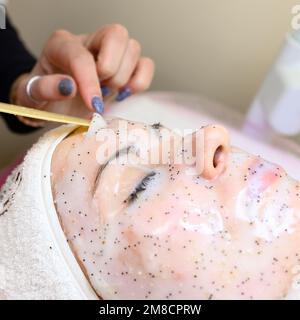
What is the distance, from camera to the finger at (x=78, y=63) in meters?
1.00

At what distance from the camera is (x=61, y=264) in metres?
0.75

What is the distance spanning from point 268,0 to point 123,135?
688mm

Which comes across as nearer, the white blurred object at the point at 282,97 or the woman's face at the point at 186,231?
the woman's face at the point at 186,231

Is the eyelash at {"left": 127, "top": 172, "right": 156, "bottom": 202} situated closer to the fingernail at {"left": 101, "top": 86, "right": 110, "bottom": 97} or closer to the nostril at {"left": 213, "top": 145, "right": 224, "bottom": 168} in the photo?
the nostril at {"left": 213, "top": 145, "right": 224, "bottom": 168}

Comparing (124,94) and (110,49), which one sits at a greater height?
(110,49)

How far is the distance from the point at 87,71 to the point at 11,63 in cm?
35

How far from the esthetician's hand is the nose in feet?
0.96

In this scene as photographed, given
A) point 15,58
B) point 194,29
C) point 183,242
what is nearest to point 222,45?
point 194,29

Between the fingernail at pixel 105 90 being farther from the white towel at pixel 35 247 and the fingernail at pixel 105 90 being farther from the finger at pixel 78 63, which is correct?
the white towel at pixel 35 247

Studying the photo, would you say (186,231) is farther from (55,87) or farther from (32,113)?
(55,87)

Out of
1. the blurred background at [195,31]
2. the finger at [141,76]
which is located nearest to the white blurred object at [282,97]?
the blurred background at [195,31]

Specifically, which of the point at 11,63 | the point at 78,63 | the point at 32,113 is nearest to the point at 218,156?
the point at 32,113

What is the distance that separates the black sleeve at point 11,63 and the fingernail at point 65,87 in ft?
0.98

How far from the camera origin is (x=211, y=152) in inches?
29.9
